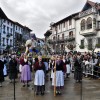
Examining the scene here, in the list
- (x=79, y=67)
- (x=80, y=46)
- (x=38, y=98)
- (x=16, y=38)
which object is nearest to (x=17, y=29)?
(x=16, y=38)

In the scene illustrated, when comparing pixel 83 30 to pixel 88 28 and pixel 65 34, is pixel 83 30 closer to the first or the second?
pixel 88 28

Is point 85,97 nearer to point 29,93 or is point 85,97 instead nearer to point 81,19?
point 29,93

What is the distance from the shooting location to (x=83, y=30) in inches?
1592

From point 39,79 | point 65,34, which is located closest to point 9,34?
point 65,34

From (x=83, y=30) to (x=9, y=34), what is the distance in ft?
76.2

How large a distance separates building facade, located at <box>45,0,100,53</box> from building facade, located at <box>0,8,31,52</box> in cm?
1118

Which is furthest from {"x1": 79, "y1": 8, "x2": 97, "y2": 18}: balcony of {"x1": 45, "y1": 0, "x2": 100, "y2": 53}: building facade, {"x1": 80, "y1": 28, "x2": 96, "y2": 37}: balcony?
{"x1": 80, "y1": 28, "x2": 96, "y2": 37}: balcony

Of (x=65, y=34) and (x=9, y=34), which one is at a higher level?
(x=9, y=34)

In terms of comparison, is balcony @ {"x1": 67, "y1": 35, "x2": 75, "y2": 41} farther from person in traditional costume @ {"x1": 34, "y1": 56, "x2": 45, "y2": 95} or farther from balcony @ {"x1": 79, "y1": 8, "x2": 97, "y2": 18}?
person in traditional costume @ {"x1": 34, "y1": 56, "x2": 45, "y2": 95}

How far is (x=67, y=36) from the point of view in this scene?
48.6 metres

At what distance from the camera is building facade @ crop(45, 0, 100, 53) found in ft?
123

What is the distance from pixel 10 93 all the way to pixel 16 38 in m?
51.5

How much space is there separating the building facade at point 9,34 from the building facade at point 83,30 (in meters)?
11.2

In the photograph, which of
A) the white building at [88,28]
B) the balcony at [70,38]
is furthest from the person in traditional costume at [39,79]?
the balcony at [70,38]
